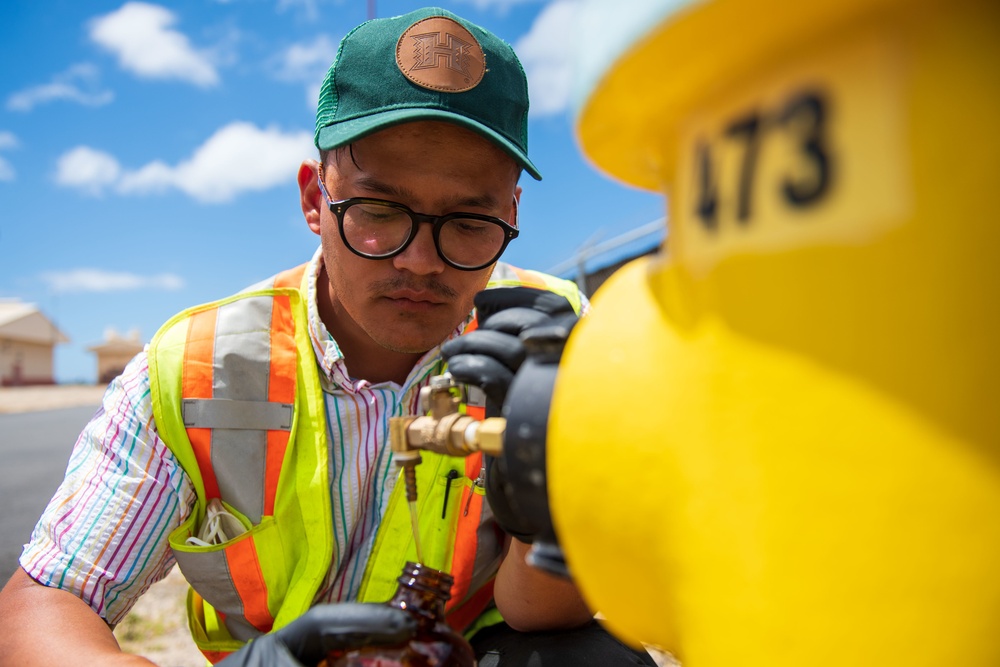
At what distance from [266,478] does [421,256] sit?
650 millimetres

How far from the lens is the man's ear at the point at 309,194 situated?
1857 mm

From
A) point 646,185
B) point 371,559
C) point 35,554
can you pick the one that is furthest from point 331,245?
point 646,185

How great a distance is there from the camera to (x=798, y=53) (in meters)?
0.43

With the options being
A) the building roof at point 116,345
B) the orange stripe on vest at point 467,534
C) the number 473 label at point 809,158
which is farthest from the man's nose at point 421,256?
the building roof at point 116,345

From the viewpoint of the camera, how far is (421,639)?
3.08 ft

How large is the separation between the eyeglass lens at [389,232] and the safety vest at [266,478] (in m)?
0.35

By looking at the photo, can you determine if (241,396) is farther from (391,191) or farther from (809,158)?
(809,158)

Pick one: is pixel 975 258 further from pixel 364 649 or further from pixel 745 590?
pixel 364 649

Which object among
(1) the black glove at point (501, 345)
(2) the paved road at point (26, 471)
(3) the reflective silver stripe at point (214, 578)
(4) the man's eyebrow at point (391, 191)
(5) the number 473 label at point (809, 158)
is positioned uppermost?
(4) the man's eyebrow at point (391, 191)

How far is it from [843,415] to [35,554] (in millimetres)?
1639

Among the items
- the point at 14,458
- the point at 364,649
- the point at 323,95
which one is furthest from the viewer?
the point at 14,458

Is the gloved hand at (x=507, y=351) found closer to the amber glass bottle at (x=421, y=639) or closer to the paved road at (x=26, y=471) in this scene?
the amber glass bottle at (x=421, y=639)

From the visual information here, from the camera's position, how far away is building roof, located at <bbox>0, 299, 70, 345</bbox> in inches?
1015

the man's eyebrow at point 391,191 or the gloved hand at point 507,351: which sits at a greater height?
the man's eyebrow at point 391,191
